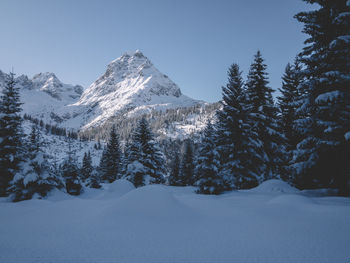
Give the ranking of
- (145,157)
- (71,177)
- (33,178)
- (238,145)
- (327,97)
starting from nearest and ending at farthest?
(327,97) → (33,178) → (238,145) → (71,177) → (145,157)

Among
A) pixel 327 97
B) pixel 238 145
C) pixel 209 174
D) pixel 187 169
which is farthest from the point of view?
pixel 187 169

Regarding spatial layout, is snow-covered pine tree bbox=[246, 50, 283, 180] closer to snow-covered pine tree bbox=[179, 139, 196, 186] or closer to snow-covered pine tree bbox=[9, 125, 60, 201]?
snow-covered pine tree bbox=[179, 139, 196, 186]

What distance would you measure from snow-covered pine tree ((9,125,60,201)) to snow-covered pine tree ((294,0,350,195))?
50.1 ft

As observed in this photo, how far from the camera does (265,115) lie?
17297 mm

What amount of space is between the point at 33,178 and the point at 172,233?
11680 mm

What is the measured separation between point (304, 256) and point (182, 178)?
28754 mm

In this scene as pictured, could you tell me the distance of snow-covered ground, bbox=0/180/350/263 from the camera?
342cm

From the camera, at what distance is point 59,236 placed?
4234 millimetres

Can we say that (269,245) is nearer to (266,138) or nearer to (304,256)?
(304,256)

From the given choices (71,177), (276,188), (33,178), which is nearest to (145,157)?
(71,177)

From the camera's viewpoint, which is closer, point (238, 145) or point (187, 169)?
point (238, 145)

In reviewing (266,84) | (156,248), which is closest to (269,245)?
(156,248)

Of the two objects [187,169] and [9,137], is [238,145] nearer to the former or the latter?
[187,169]

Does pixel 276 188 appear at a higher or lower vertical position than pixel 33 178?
higher
